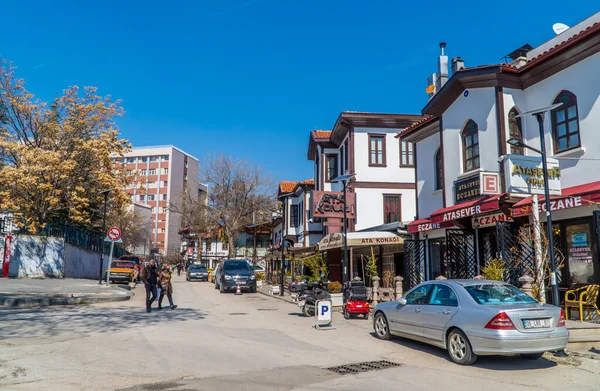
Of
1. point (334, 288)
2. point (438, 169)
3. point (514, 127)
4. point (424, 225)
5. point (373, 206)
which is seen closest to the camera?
point (514, 127)

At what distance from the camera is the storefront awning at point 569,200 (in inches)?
426

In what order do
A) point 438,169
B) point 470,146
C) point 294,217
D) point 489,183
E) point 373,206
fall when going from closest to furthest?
point 489,183 < point 470,146 < point 438,169 < point 373,206 < point 294,217

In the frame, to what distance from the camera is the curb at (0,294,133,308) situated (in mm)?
15695

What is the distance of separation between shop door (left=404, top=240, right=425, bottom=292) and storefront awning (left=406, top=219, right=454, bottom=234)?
1014 millimetres

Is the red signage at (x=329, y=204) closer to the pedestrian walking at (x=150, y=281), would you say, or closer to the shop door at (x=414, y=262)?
the shop door at (x=414, y=262)

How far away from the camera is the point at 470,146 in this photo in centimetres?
1619

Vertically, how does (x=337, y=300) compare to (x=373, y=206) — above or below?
below

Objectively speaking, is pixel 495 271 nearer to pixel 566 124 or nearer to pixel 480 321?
pixel 566 124

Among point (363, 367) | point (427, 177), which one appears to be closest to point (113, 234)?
point (427, 177)

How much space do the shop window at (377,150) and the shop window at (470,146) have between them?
11894 millimetres

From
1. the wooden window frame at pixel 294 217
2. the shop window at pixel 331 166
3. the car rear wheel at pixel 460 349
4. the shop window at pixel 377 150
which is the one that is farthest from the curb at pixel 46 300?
the wooden window frame at pixel 294 217

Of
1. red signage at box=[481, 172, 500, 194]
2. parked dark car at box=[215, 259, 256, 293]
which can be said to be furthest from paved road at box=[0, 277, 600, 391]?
parked dark car at box=[215, 259, 256, 293]

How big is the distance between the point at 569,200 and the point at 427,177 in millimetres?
8649

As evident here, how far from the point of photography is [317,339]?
35.7 ft
